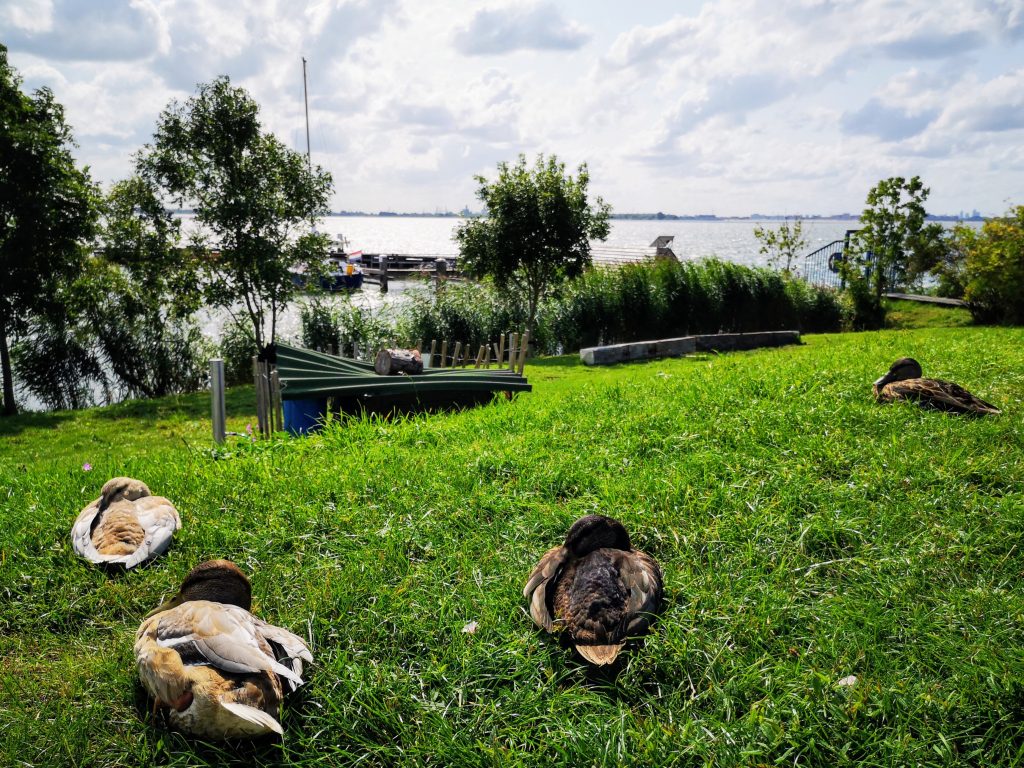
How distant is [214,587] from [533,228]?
15.2m

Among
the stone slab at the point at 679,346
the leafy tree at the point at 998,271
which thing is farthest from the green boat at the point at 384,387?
the leafy tree at the point at 998,271

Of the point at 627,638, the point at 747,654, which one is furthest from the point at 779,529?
the point at 627,638

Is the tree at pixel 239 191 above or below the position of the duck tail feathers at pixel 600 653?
above

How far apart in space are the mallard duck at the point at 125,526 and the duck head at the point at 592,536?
2236 millimetres

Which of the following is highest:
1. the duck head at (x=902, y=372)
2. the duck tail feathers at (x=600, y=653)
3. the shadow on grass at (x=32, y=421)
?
the duck head at (x=902, y=372)

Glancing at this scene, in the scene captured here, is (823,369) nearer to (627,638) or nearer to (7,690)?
(627,638)

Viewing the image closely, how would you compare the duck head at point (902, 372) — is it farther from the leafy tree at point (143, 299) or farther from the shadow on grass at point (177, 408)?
the leafy tree at point (143, 299)

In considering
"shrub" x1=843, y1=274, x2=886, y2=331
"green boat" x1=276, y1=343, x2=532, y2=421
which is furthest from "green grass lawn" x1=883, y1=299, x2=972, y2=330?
"green boat" x1=276, y1=343, x2=532, y2=421

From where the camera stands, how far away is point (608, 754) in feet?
7.55

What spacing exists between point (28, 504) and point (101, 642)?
6.71ft

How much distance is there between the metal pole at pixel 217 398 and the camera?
6.56m

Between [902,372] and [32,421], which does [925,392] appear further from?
[32,421]

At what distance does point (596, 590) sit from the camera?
2.82 meters

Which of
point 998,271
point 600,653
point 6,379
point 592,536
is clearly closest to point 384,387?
point 592,536
